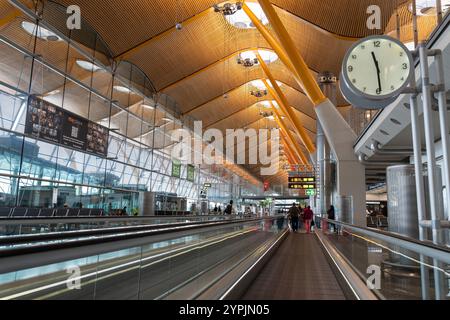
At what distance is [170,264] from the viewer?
13.3 feet

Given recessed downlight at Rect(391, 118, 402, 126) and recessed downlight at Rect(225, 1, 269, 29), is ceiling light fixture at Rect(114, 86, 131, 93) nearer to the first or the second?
recessed downlight at Rect(225, 1, 269, 29)

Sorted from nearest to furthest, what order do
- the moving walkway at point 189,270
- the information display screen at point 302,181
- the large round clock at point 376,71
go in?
the moving walkway at point 189,270 → the large round clock at point 376,71 → the information display screen at point 302,181

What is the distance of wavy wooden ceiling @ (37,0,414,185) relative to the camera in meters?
19.7

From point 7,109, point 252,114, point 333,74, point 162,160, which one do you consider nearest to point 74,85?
point 7,109

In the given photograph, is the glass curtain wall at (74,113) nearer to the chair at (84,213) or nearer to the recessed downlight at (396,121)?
the chair at (84,213)

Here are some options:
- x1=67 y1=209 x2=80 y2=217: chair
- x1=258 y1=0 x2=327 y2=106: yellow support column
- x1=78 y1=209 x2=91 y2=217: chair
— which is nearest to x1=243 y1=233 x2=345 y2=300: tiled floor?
x1=67 y1=209 x2=80 y2=217: chair

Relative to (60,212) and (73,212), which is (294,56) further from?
(60,212)

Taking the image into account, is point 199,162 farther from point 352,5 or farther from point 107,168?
point 352,5

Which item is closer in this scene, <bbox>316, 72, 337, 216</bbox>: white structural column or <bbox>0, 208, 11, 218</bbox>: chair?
<bbox>0, 208, 11, 218</bbox>: chair

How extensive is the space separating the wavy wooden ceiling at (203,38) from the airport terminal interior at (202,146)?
0.11m

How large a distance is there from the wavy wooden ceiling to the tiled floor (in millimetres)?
14106

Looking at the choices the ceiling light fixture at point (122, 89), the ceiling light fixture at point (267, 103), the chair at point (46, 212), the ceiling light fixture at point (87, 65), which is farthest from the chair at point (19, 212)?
the ceiling light fixture at point (267, 103)

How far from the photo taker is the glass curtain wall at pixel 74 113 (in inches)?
615

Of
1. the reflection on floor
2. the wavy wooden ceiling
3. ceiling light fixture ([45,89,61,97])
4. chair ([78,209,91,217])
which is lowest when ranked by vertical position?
Result: the reflection on floor
